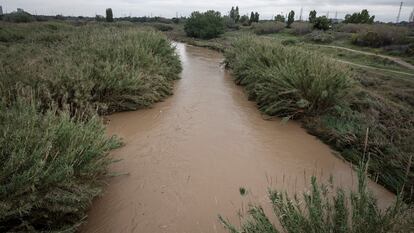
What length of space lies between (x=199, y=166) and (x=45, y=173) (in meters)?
2.30

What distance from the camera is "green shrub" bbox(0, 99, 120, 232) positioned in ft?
7.97

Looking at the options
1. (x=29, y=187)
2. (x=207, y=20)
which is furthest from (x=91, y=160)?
(x=207, y=20)

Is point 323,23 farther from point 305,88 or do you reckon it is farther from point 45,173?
point 45,173

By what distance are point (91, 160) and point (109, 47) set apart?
20.6 ft

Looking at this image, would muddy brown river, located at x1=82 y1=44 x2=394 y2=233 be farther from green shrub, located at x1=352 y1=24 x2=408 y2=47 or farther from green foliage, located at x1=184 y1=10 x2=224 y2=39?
green foliage, located at x1=184 y1=10 x2=224 y2=39

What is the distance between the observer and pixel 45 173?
2441 millimetres

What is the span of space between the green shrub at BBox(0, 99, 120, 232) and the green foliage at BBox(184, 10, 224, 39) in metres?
28.3

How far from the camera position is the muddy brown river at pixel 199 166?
3.30m

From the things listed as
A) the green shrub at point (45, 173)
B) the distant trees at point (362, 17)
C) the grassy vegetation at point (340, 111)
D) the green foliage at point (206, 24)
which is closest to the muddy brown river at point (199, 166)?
the grassy vegetation at point (340, 111)

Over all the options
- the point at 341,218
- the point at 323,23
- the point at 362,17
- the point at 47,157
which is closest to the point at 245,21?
the point at 362,17

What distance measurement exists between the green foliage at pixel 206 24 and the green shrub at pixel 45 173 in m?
28.3

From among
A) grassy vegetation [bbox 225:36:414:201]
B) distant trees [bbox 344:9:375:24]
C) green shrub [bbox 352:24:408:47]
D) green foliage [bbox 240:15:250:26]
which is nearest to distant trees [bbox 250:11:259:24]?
green foliage [bbox 240:15:250:26]

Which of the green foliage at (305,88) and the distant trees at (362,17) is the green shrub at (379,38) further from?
the distant trees at (362,17)

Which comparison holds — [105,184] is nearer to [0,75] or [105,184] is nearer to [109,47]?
[0,75]
